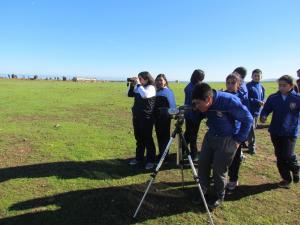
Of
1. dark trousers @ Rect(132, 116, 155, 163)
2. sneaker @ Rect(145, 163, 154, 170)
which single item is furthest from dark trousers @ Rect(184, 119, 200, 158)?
sneaker @ Rect(145, 163, 154, 170)

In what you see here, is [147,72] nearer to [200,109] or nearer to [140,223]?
[200,109]

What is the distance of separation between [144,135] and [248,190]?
272cm

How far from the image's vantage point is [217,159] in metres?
5.93

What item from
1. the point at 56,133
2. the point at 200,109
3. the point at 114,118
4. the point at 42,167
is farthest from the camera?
the point at 114,118

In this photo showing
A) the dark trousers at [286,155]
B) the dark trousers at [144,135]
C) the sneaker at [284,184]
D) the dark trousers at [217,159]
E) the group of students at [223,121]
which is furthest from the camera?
the dark trousers at [144,135]

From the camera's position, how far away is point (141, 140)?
8.52 m

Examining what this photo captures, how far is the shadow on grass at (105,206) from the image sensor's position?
5.87 metres

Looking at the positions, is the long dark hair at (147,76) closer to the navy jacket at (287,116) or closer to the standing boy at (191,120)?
the standing boy at (191,120)

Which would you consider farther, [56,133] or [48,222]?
[56,133]

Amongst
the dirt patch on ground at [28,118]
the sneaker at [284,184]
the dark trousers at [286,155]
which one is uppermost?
the dark trousers at [286,155]

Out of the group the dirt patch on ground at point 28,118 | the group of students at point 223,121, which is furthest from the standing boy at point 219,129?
the dirt patch on ground at point 28,118

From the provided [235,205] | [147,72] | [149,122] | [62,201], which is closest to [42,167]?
[62,201]

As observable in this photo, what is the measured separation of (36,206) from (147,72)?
378 centimetres

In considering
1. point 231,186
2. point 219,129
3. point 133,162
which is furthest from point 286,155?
point 133,162
